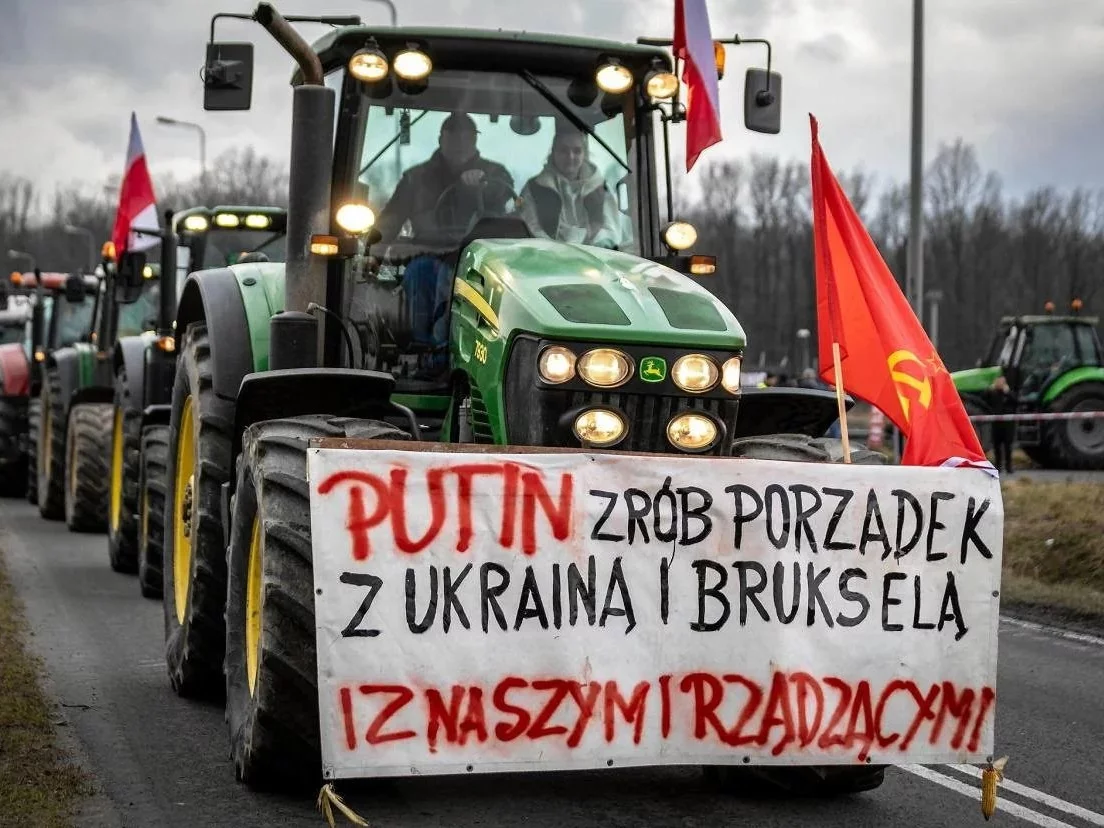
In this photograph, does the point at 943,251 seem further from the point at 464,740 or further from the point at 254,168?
the point at 464,740

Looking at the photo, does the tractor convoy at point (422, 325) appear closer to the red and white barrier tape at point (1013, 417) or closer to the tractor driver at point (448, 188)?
the tractor driver at point (448, 188)

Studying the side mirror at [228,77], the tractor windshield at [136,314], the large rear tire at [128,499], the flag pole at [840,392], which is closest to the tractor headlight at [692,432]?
the flag pole at [840,392]

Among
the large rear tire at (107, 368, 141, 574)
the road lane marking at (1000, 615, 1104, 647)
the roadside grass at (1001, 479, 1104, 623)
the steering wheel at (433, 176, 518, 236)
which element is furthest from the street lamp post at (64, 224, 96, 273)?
the steering wheel at (433, 176, 518, 236)

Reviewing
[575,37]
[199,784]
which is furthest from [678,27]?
[199,784]

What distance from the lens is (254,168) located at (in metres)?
89.1

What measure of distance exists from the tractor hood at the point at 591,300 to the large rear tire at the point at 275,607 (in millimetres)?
665

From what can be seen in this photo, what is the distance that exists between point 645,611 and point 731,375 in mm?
1099

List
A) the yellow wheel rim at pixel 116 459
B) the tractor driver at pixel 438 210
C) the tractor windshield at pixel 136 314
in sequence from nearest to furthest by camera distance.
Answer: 1. the tractor driver at pixel 438 210
2. the yellow wheel rim at pixel 116 459
3. the tractor windshield at pixel 136 314

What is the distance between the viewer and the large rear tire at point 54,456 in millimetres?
17344

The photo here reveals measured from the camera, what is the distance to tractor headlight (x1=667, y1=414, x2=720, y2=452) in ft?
20.2

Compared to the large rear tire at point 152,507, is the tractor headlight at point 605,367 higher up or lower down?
higher up

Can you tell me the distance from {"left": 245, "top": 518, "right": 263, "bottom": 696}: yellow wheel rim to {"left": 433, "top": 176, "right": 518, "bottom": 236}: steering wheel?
1796 mm

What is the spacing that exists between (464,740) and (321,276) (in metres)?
2.81

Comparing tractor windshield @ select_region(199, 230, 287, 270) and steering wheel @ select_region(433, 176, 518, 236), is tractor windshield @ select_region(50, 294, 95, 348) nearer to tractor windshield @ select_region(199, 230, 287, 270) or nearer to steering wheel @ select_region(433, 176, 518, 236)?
tractor windshield @ select_region(199, 230, 287, 270)
